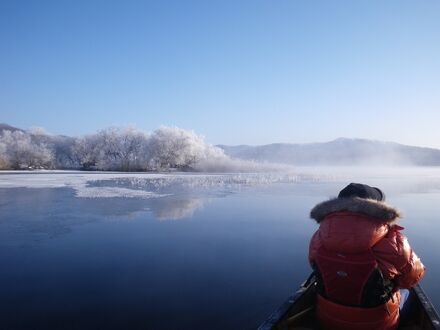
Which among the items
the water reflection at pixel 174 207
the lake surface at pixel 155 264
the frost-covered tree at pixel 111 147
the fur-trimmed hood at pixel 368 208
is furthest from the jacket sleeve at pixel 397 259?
the frost-covered tree at pixel 111 147

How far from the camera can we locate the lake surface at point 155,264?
5094 millimetres

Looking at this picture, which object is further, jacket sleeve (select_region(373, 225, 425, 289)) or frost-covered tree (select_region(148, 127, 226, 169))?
frost-covered tree (select_region(148, 127, 226, 169))

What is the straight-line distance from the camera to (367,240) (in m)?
3.06

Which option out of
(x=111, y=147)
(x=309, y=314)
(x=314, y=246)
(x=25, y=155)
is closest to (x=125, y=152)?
(x=111, y=147)

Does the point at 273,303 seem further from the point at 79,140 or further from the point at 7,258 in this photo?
the point at 79,140

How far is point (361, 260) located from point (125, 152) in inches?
2259

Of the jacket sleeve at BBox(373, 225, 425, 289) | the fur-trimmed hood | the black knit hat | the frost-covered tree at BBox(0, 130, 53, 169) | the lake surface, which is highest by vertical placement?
the frost-covered tree at BBox(0, 130, 53, 169)

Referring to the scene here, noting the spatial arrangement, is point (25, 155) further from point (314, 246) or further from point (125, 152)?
point (314, 246)

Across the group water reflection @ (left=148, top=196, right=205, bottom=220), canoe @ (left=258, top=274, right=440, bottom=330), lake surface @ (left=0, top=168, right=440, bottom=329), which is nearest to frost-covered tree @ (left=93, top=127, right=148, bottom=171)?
water reflection @ (left=148, top=196, right=205, bottom=220)

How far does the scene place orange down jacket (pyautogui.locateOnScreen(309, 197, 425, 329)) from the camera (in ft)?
10.1

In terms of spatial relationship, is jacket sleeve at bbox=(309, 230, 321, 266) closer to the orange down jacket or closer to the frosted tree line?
the orange down jacket

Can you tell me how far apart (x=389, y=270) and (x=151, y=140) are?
5435 centimetres

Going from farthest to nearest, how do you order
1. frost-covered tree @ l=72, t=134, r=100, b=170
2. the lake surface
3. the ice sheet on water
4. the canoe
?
frost-covered tree @ l=72, t=134, r=100, b=170 → the ice sheet on water → the lake surface → the canoe

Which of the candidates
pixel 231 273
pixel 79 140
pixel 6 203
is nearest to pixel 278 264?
pixel 231 273
